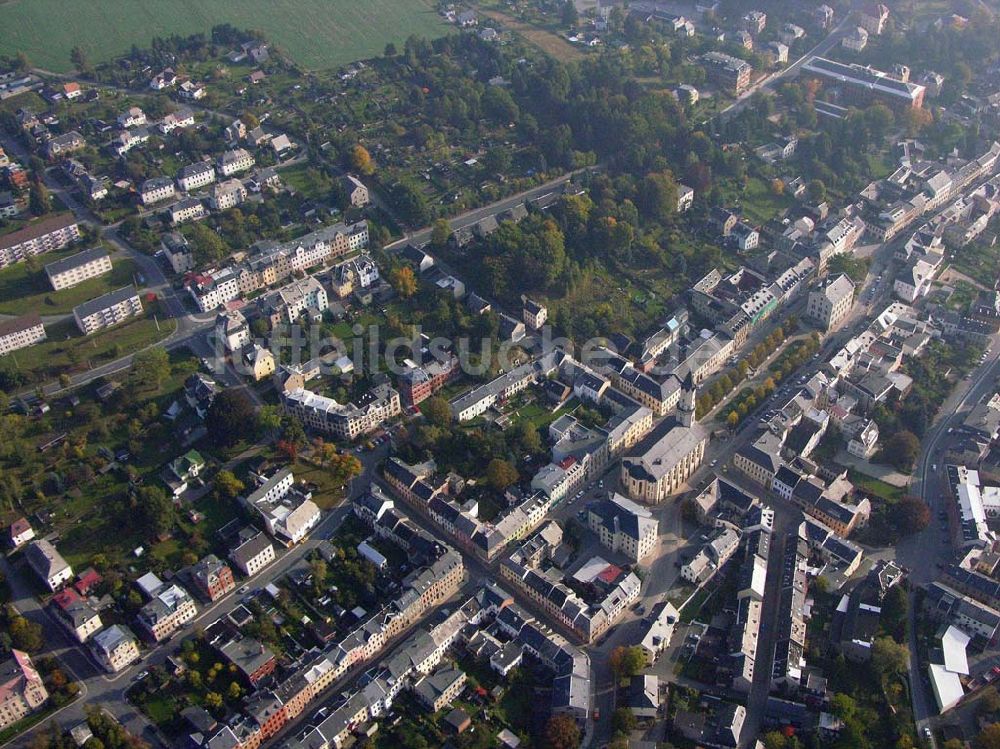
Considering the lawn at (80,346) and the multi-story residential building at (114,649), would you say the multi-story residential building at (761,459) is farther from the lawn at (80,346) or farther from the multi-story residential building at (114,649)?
the lawn at (80,346)

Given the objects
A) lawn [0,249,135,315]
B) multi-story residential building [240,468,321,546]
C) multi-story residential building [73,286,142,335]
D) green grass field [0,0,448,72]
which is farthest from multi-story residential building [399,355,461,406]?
green grass field [0,0,448,72]

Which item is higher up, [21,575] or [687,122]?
[687,122]

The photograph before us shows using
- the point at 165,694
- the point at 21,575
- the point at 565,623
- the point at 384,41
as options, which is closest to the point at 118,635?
the point at 165,694

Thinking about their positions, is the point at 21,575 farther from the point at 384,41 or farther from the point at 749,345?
the point at 384,41

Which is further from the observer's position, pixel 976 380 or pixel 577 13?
pixel 577 13

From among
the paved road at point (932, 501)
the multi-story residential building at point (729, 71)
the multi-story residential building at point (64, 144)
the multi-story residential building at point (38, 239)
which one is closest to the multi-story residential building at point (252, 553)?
the paved road at point (932, 501)

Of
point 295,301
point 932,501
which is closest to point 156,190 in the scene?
point 295,301
